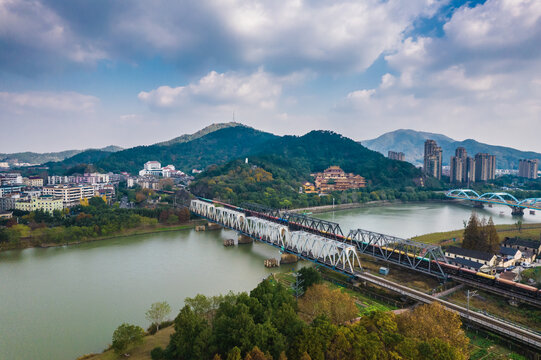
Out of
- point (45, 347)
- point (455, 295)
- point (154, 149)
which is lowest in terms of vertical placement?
point (45, 347)

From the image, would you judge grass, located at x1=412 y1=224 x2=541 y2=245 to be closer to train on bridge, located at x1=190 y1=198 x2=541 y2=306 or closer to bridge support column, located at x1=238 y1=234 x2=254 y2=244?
train on bridge, located at x1=190 y1=198 x2=541 y2=306

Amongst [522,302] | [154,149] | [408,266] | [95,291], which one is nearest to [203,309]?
[95,291]

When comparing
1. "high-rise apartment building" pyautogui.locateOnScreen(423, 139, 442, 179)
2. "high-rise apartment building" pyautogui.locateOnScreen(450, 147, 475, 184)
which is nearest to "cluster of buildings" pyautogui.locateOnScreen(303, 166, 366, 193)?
"high-rise apartment building" pyautogui.locateOnScreen(423, 139, 442, 179)

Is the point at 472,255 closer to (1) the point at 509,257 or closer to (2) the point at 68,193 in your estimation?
(1) the point at 509,257

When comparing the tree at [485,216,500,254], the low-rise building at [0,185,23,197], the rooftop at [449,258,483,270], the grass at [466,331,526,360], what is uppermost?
the low-rise building at [0,185,23,197]

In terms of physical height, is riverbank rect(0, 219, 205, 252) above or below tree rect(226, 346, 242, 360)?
below

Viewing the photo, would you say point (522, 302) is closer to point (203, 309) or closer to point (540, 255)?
point (540, 255)

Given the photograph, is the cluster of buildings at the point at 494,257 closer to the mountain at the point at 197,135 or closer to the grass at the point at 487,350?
the grass at the point at 487,350
